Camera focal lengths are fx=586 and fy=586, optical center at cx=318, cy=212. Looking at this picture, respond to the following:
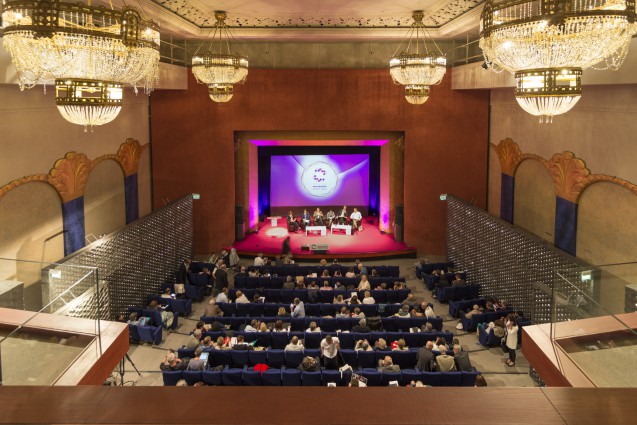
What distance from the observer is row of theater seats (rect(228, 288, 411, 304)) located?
50.8 feet

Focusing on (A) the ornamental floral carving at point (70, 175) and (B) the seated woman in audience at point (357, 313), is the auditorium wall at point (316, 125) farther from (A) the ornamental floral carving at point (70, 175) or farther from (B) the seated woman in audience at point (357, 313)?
(B) the seated woman in audience at point (357, 313)

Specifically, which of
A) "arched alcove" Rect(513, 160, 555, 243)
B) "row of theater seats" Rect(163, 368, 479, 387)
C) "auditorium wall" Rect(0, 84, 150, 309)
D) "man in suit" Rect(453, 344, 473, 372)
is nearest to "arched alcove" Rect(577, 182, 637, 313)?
"arched alcove" Rect(513, 160, 555, 243)

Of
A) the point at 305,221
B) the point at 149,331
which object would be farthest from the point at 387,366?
the point at 305,221

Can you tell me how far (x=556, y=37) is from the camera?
527cm

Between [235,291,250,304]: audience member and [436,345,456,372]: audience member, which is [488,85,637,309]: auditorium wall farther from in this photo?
[235,291,250,304]: audience member

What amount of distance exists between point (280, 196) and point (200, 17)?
30.5 feet

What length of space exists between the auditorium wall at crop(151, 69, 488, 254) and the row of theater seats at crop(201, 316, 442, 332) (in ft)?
27.5

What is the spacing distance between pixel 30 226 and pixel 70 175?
2.16m

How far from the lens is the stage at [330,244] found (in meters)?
20.8

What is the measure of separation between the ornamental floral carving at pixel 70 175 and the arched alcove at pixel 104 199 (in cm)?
48

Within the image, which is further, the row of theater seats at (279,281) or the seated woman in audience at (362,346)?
the row of theater seats at (279,281)

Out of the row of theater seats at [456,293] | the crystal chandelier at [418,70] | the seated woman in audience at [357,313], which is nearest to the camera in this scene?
the crystal chandelier at [418,70]

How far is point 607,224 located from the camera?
13.3 metres

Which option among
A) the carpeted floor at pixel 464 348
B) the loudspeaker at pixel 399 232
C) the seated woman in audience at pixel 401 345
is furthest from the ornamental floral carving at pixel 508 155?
the seated woman in audience at pixel 401 345
